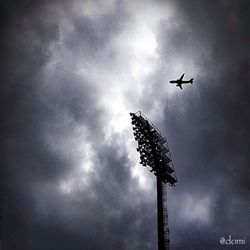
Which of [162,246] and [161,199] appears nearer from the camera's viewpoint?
[162,246]

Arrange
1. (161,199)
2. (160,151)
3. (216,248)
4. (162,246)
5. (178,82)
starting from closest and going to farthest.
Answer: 1. (162,246)
2. (161,199)
3. (160,151)
4. (178,82)
5. (216,248)

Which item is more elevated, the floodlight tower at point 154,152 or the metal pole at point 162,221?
the floodlight tower at point 154,152

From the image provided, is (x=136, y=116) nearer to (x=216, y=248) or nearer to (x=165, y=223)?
(x=165, y=223)

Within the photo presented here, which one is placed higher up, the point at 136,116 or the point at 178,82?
the point at 178,82

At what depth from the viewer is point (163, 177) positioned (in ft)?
103

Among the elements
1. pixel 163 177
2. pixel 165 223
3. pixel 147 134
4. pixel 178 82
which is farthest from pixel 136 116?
pixel 178 82

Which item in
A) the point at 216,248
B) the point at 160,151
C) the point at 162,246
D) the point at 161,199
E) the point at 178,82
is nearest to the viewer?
the point at 162,246

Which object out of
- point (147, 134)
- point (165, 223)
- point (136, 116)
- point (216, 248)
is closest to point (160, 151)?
point (147, 134)

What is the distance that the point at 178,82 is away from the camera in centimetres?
4934

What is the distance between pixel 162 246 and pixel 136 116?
42.7 feet

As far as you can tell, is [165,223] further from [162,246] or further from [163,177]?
[163,177]

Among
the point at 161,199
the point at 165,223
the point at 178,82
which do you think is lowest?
the point at 165,223

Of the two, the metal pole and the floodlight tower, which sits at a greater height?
the floodlight tower

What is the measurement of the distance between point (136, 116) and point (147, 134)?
7.35ft
